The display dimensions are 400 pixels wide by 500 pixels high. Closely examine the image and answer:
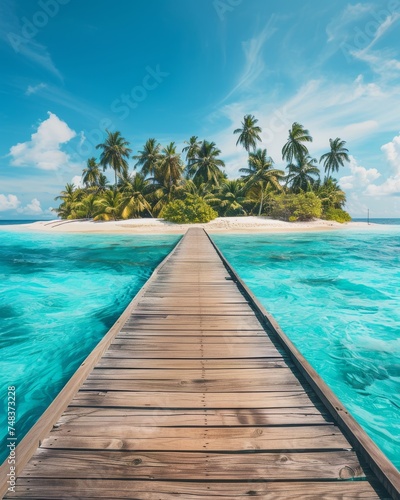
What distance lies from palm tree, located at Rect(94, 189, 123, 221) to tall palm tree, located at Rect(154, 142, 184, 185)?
19.2ft

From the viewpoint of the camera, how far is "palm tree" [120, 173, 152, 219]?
33344mm

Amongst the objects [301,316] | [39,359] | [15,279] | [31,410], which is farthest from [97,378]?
[15,279]

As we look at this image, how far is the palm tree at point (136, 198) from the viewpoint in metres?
33.3

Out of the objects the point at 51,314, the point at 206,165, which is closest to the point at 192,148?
the point at 206,165

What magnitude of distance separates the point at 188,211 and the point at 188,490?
96.4 ft

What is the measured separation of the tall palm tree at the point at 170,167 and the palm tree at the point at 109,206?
5848 mm

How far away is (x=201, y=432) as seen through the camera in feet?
7.12

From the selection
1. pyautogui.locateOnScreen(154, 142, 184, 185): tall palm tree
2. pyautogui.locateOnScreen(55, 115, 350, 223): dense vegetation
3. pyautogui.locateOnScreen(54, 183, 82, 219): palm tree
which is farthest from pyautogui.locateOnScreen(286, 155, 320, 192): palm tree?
pyautogui.locateOnScreen(54, 183, 82, 219): palm tree

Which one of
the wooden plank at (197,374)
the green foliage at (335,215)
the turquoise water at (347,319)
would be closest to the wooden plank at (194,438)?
the wooden plank at (197,374)

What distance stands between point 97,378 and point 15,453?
1.01 meters

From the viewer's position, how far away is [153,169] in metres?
36.1

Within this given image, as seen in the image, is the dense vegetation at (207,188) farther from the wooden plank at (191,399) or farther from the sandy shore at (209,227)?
the wooden plank at (191,399)

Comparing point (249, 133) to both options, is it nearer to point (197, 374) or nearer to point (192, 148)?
point (192, 148)

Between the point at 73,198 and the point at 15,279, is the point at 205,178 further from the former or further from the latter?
the point at 15,279
